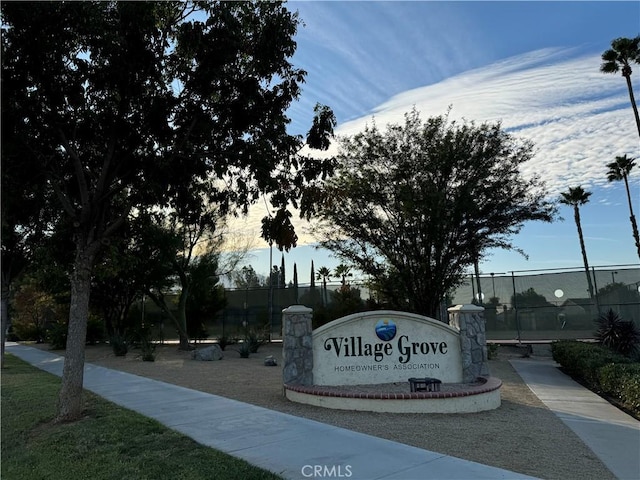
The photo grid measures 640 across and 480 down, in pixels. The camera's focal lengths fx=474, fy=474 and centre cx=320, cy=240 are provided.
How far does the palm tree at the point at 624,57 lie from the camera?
24.9m

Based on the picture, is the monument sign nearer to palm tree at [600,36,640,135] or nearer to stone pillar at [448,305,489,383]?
stone pillar at [448,305,489,383]

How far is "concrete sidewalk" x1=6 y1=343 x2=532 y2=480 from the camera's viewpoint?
504 centimetres

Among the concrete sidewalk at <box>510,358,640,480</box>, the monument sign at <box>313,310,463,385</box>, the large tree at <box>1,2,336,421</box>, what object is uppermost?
the large tree at <box>1,2,336,421</box>

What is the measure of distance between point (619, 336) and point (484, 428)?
1023 centimetres

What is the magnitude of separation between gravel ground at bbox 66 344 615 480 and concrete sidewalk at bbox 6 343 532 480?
49 centimetres

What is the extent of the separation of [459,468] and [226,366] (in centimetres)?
1229

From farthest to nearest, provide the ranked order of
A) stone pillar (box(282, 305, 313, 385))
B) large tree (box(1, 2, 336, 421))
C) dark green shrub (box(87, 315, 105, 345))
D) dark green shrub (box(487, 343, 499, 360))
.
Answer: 1. dark green shrub (box(87, 315, 105, 345))
2. dark green shrub (box(487, 343, 499, 360))
3. stone pillar (box(282, 305, 313, 385))
4. large tree (box(1, 2, 336, 421))

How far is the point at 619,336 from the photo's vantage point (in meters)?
15.0

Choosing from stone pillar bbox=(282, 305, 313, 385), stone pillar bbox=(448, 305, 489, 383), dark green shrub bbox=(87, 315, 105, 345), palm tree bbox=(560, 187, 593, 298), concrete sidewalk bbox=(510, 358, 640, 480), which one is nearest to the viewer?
concrete sidewalk bbox=(510, 358, 640, 480)

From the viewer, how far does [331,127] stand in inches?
374

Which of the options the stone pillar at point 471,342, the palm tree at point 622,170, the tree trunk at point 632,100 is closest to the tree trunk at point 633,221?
the palm tree at point 622,170

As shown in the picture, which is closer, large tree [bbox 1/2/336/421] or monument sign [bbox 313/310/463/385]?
large tree [bbox 1/2/336/421]

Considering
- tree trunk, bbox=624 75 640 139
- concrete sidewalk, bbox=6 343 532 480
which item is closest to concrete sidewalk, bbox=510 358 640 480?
concrete sidewalk, bbox=6 343 532 480

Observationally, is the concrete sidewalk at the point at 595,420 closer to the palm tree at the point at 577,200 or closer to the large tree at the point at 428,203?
the large tree at the point at 428,203
